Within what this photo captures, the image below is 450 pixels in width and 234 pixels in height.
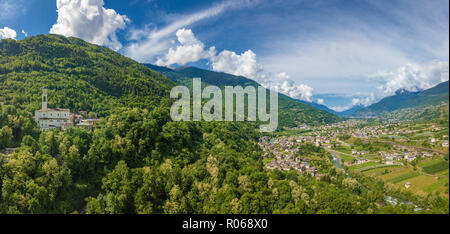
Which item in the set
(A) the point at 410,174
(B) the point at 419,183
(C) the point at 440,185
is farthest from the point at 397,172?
(C) the point at 440,185

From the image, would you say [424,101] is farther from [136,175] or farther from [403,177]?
[136,175]

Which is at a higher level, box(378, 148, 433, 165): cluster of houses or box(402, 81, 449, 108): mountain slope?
box(402, 81, 449, 108): mountain slope

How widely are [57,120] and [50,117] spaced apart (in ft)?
1.87

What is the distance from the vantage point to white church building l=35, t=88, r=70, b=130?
61.4ft

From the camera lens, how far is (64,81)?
29.2 metres

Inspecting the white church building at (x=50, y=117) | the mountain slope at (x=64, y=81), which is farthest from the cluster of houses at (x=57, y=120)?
the mountain slope at (x=64, y=81)

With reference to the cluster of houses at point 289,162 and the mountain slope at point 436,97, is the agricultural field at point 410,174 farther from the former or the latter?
the cluster of houses at point 289,162

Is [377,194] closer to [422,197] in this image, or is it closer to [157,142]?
[422,197]

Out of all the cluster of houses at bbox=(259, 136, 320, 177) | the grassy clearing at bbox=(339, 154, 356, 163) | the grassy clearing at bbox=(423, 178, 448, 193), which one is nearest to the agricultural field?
the grassy clearing at bbox=(423, 178, 448, 193)

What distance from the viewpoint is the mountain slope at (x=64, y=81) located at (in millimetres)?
23766

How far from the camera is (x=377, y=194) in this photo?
1898 centimetres

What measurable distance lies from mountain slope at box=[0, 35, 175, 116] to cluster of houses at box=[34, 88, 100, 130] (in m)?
1.89

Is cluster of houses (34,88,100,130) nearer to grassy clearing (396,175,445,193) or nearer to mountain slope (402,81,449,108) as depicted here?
mountain slope (402,81,449,108)
